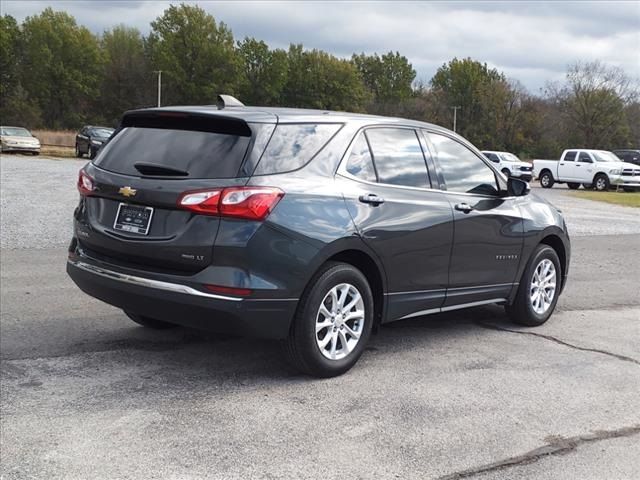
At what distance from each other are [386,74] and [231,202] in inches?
4805

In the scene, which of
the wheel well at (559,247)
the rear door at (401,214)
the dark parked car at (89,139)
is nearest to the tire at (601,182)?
the dark parked car at (89,139)

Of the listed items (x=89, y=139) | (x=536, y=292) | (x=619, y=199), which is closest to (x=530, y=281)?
(x=536, y=292)

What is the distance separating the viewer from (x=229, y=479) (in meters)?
3.46

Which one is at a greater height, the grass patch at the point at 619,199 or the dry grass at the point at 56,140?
the grass patch at the point at 619,199

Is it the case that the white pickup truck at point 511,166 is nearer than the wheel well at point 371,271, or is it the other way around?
the wheel well at point 371,271

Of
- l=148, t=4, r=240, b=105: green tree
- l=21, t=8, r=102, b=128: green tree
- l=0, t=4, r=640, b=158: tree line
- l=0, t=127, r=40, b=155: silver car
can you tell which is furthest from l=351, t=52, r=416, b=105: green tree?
l=0, t=127, r=40, b=155: silver car

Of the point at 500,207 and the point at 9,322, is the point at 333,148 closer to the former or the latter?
the point at 500,207

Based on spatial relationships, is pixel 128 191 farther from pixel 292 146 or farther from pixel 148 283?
pixel 292 146

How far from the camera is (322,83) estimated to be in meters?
105

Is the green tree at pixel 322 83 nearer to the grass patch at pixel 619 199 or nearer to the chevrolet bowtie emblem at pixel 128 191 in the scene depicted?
the grass patch at pixel 619 199

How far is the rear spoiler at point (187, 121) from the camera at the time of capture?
15.5 ft

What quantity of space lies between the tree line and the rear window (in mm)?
72686

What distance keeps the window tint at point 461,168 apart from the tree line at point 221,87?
70.7 meters

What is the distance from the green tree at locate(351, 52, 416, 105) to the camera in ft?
401
